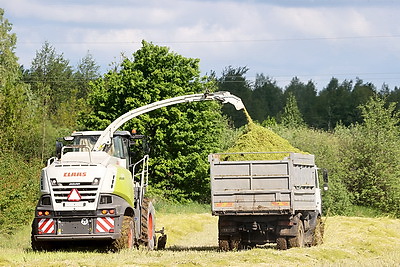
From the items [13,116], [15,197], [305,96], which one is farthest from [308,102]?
[15,197]

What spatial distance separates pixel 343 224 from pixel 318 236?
9461 millimetres

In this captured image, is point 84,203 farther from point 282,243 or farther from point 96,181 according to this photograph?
point 282,243

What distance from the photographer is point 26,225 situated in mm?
28578

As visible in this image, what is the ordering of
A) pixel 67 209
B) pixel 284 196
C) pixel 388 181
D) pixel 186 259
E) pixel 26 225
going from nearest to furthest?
pixel 186 259 < pixel 67 209 < pixel 284 196 < pixel 26 225 < pixel 388 181

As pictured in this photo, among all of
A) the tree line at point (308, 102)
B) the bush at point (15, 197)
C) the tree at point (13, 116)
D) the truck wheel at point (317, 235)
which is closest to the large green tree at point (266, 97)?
the tree line at point (308, 102)

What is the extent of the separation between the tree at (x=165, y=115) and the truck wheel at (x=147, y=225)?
28345 mm

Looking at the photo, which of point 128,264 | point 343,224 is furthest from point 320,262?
point 343,224

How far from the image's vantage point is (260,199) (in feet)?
61.8

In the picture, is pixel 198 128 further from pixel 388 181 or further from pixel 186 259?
pixel 186 259

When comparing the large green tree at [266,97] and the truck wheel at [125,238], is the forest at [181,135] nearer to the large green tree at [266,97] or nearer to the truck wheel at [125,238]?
the truck wheel at [125,238]

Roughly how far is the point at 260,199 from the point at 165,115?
105 ft

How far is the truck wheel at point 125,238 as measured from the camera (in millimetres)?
17484

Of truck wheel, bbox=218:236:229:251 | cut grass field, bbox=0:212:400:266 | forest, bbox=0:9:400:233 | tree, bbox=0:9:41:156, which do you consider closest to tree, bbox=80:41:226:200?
forest, bbox=0:9:400:233

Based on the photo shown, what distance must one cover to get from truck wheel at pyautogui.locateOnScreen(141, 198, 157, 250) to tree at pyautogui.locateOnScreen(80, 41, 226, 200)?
2835 centimetres
